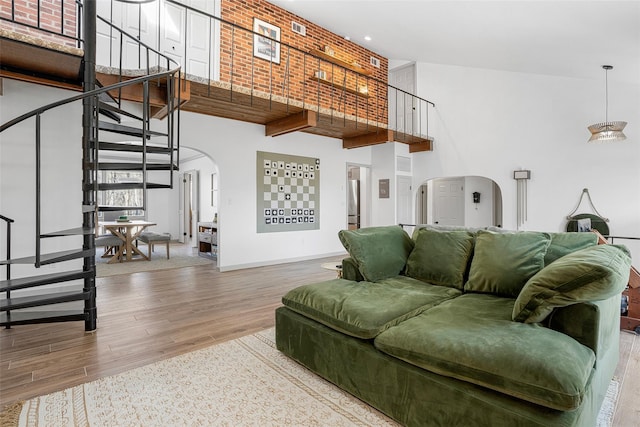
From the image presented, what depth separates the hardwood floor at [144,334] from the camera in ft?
6.88

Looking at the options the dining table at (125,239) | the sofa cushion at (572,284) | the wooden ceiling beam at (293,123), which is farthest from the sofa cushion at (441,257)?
the dining table at (125,239)

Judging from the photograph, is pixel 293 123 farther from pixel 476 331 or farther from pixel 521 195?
pixel 521 195

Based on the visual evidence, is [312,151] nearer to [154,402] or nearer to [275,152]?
[275,152]

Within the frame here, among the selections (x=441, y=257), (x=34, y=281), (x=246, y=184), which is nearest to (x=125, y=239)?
(x=246, y=184)

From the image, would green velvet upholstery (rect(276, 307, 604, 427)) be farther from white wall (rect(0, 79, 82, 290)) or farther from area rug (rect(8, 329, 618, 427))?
white wall (rect(0, 79, 82, 290))

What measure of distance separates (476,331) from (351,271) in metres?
1.27

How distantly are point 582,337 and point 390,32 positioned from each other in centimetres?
623

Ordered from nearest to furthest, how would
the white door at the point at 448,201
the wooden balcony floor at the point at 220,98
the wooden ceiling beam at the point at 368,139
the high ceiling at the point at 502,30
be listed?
1. the wooden balcony floor at the point at 220,98
2. the high ceiling at the point at 502,30
3. the wooden ceiling beam at the point at 368,139
4. the white door at the point at 448,201

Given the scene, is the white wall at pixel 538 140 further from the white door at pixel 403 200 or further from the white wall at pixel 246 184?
the white wall at pixel 246 184

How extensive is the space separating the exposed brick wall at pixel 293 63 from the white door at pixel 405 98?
0.67 feet

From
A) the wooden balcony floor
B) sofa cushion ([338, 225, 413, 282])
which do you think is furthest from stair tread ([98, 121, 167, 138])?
sofa cushion ([338, 225, 413, 282])

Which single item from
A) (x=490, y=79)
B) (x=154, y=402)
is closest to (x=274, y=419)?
(x=154, y=402)

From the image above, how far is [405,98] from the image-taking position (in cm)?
796

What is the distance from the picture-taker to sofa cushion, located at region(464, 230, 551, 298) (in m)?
2.16
